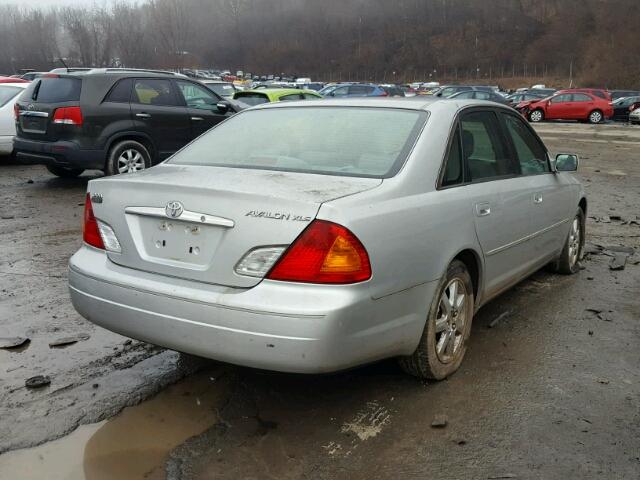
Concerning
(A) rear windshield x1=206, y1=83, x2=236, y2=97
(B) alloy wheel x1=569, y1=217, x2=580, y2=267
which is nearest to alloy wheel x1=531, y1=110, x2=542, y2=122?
(A) rear windshield x1=206, y1=83, x2=236, y2=97

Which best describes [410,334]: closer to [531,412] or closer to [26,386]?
[531,412]

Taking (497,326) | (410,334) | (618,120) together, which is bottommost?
(618,120)

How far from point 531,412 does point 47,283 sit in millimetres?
3822

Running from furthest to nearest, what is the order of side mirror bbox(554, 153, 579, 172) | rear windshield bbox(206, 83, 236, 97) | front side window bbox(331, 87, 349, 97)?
1. front side window bbox(331, 87, 349, 97)
2. rear windshield bbox(206, 83, 236, 97)
3. side mirror bbox(554, 153, 579, 172)

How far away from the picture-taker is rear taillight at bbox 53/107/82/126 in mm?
8828

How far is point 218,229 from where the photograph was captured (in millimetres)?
2834

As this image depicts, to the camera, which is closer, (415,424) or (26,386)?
(415,424)

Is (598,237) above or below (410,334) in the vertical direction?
below

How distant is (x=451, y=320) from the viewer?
11.5 ft

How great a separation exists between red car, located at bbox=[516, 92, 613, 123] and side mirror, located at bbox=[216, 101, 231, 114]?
2417 centimetres

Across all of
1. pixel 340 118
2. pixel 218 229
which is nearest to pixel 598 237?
pixel 340 118

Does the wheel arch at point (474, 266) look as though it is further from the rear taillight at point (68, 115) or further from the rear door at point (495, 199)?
the rear taillight at point (68, 115)

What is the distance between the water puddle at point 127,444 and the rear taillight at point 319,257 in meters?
0.91

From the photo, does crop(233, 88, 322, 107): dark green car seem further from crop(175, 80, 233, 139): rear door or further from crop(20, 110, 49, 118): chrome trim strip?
crop(20, 110, 49, 118): chrome trim strip
